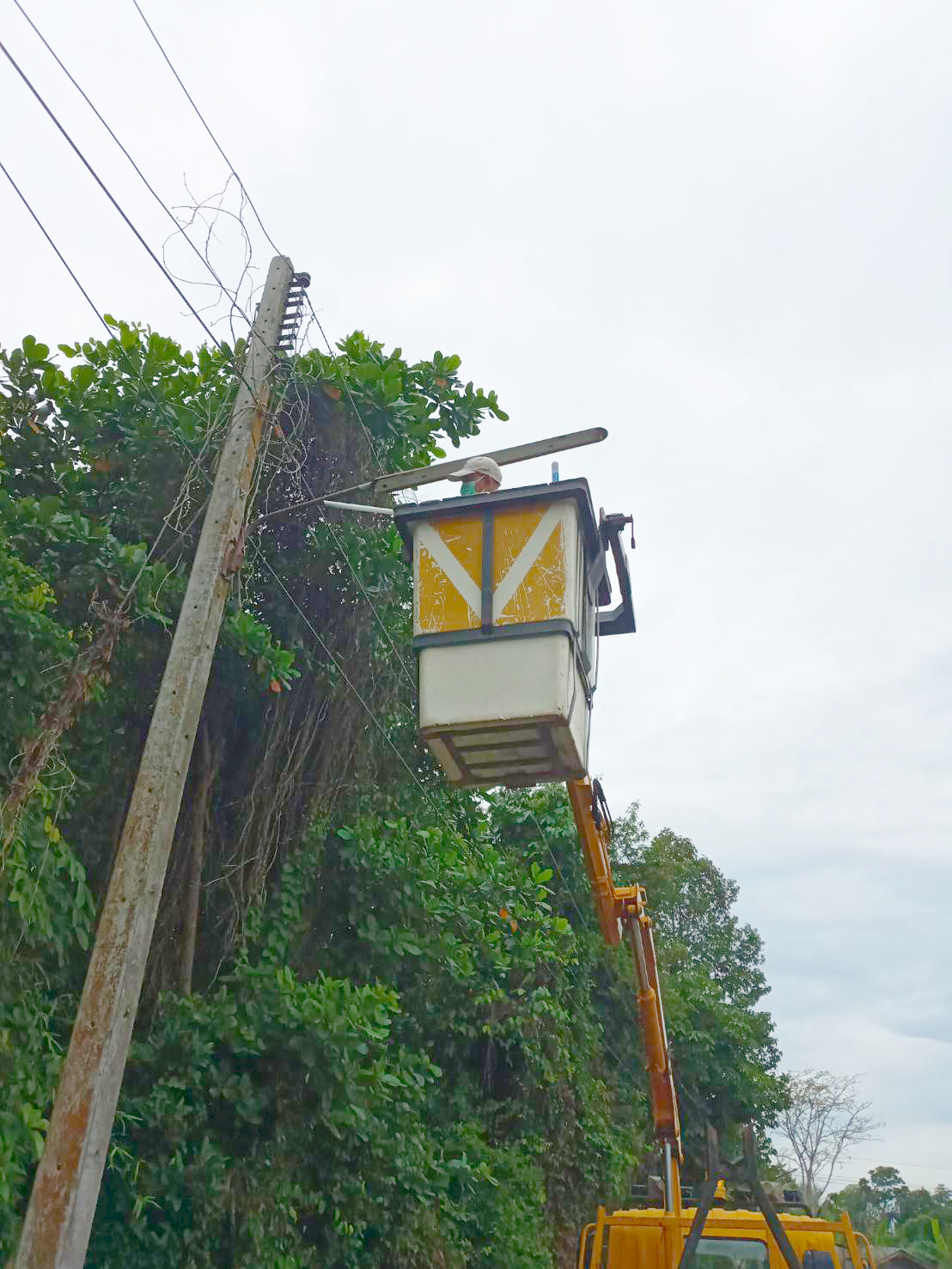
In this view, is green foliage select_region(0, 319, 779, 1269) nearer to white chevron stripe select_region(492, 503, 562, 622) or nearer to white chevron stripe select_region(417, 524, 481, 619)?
white chevron stripe select_region(417, 524, 481, 619)

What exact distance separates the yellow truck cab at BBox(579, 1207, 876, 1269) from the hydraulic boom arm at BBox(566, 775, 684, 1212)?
3.08 ft

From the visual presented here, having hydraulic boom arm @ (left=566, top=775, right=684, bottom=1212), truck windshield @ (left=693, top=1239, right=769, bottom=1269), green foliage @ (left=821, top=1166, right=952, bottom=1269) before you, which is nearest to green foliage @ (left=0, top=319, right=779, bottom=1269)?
hydraulic boom arm @ (left=566, top=775, right=684, bottom=1212)

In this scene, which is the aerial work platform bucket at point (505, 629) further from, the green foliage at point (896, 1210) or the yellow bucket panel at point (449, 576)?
the green foliage at point (896, 1210)

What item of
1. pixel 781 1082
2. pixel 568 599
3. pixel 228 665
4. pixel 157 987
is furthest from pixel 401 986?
pixel 781 1082

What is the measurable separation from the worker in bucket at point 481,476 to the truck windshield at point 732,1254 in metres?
6.05

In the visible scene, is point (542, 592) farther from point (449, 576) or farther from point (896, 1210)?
point (896, 1210)

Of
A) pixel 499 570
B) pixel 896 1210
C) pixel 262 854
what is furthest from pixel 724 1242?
pixel 896 1210

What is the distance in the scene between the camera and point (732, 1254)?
8.35m

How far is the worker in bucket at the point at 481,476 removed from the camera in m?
5.75

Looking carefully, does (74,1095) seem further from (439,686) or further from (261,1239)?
(261,1239)

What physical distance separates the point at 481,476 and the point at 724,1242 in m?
6.26

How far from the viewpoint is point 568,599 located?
17.1 ft

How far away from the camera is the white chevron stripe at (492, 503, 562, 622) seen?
5254 millimetres

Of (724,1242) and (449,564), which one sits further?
(724,1242)
